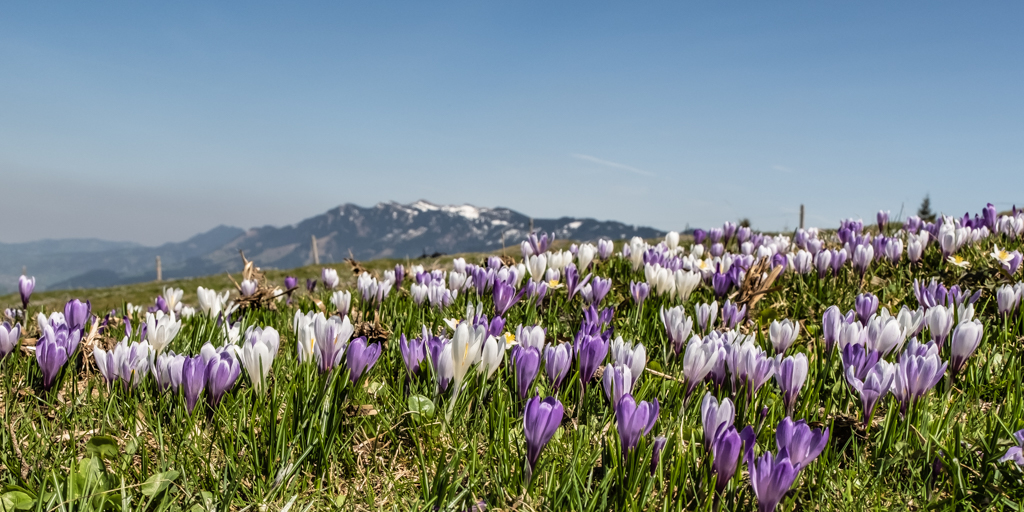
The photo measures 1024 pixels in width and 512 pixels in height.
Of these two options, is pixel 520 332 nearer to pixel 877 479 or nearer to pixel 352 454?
pixel 352 454

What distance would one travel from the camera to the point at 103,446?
2.61 m

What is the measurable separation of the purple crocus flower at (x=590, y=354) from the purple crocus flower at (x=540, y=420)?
25.9 inches

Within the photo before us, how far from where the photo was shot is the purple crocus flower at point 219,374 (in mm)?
2689

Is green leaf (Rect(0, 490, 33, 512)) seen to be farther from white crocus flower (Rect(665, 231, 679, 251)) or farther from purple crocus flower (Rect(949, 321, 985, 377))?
white crocus flower (Rect(665, 231, 679, 251))

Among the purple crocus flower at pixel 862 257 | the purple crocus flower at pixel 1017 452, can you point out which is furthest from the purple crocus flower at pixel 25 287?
the purple crocus flower at pixel 862 257

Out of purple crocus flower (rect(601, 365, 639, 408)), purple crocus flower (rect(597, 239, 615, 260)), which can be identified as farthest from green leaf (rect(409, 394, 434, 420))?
purple crocus flower (rect(597, 239, 615, 260))

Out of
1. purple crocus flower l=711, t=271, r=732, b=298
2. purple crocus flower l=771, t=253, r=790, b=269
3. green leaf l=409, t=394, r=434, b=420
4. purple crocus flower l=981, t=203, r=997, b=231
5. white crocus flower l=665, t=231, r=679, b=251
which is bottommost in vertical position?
green leaf l=409, t=394, r=434, b=420

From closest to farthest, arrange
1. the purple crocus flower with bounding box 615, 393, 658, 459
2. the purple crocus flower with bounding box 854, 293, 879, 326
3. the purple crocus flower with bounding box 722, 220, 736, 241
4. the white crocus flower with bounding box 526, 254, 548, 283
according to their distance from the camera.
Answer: the purple crocus flower with bounding box 615, 393, 658, 459 → the purple crocus flower with bounding box 854, 293, 879, 326 → the white crocus flower with bounding box 526, 254, 548, 283 → the purple crocus flower with bounding box 722, 220, 736, 241

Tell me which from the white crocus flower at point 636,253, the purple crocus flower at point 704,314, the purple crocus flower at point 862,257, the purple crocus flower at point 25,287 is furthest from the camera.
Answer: the white crocus flower at point 636,253

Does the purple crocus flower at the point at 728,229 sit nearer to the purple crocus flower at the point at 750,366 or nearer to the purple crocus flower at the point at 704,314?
the purple crocus flower at the point at 704,314

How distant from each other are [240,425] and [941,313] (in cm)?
369

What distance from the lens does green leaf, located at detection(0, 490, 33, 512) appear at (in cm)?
219

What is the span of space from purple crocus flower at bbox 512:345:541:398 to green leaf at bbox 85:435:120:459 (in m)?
1.81

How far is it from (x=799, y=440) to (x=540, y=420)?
89 cm
